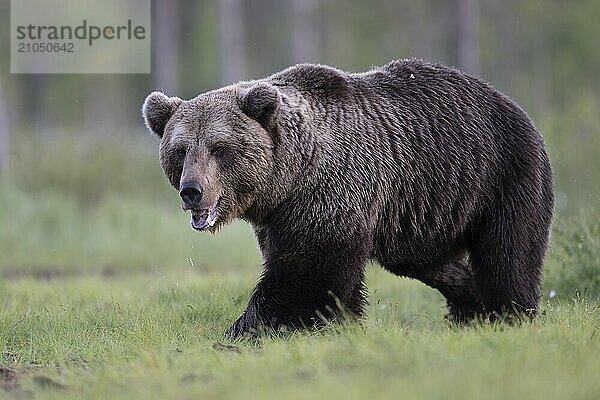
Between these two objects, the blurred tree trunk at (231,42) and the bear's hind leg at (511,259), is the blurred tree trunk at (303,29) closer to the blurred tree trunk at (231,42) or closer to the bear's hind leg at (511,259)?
the blurred tree trunk at (231,42)

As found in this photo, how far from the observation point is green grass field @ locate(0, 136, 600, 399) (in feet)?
14.9

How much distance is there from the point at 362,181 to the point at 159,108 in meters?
1.36

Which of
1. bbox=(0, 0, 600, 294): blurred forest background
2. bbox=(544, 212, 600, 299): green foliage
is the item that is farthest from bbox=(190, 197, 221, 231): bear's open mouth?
bbox=(0, 0, 600, 294): blurred forest background

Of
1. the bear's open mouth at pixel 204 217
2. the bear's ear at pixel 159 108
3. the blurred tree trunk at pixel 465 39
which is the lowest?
the bear's open mouth at pixel 204 217

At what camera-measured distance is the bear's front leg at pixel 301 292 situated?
253 inches

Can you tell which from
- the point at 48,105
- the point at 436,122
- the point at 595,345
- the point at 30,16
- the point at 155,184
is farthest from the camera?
the point at 48,105

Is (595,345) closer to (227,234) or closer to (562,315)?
(562,315)

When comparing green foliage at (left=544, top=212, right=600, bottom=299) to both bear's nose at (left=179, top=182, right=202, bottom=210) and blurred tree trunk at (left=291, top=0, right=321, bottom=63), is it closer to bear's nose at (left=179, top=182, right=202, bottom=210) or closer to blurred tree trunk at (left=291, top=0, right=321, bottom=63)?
bear's nose at (left=179, top=182, right=202, bottom=210)

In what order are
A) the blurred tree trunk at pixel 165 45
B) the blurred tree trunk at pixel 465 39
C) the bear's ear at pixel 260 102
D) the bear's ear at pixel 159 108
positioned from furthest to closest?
the blurred tree trunk at pixel 165 45 < the blurred tree trunk at pixel 465 39 < the bear's ear at pixel 159 108 < the bear's ear at pixel 260 102

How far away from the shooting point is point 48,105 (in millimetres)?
39625

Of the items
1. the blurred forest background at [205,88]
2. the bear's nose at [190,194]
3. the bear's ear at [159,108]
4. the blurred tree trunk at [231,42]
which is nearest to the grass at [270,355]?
the bear's nose at [190,194]

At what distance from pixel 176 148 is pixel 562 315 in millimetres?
2577

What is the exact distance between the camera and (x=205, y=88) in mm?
39875

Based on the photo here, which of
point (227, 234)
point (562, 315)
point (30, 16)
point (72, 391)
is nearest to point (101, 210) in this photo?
point (227, 234)
